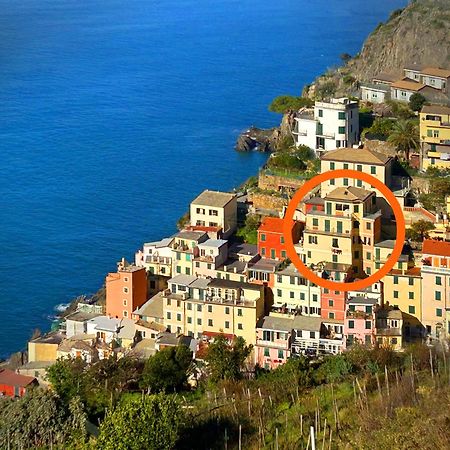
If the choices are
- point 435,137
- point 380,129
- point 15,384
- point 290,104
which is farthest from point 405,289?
point 290,104

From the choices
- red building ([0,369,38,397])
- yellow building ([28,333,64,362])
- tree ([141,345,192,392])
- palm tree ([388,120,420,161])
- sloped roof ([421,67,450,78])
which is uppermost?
sloped roof ([421,67,450,78])

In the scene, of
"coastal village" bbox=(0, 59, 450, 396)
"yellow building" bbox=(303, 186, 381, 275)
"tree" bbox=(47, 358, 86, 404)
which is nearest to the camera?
"tree" bbox=(47, 358, 86, 404)

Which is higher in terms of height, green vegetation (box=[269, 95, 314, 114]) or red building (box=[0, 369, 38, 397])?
green vegetation (box=[269, 95, 314, 114])

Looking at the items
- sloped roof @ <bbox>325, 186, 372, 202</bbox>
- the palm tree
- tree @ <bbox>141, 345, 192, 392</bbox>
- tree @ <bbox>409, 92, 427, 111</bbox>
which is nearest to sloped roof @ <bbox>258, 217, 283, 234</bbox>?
sloped roof @ <bbox>325, 186, 372, 202</bbox>

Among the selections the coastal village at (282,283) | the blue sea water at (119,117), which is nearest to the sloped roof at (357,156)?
the coastal village at (282,283)

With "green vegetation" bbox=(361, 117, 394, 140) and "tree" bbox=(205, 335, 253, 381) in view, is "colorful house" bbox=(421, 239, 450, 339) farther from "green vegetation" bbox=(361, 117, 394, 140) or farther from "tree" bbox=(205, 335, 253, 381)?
"green vegetation" bbox=(361, 117, 394, 140)

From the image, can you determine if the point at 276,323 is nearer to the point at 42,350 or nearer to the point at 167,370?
the point at 167,370

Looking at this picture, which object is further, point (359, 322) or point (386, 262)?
point (386, 262)
